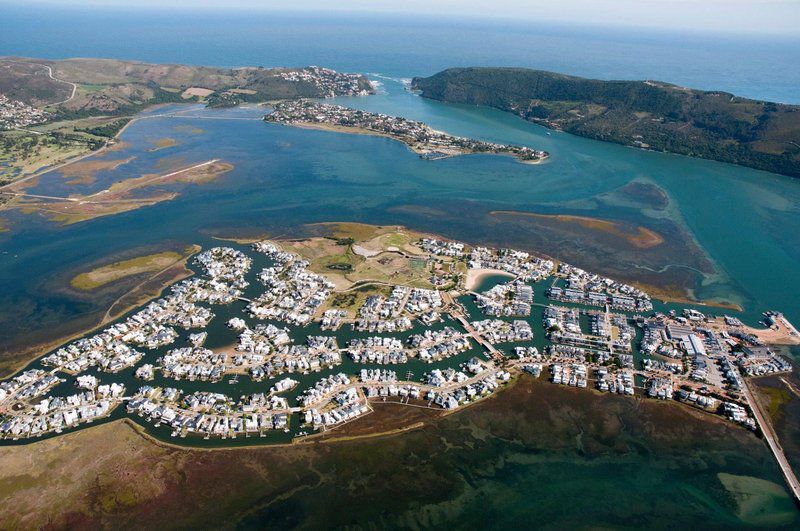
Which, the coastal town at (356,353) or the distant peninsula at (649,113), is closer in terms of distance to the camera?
the coastal town at (356,353)

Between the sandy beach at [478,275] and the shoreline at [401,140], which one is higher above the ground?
Result: the shoreline at [401,140]

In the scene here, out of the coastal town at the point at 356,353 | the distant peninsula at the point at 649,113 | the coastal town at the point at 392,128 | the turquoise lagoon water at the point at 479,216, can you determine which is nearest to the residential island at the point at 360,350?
the coastal town at the point at 356,353

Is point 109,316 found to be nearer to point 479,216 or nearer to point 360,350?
point 360,350

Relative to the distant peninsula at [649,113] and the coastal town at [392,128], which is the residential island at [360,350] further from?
the distant peninsula at [649,113]

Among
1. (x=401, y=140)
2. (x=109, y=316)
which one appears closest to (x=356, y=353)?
(x=109, y=316)

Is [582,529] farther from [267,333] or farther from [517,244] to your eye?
[517,244]

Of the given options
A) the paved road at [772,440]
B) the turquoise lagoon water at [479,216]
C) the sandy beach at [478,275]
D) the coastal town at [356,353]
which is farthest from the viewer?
the sandy beach at [478,275]
